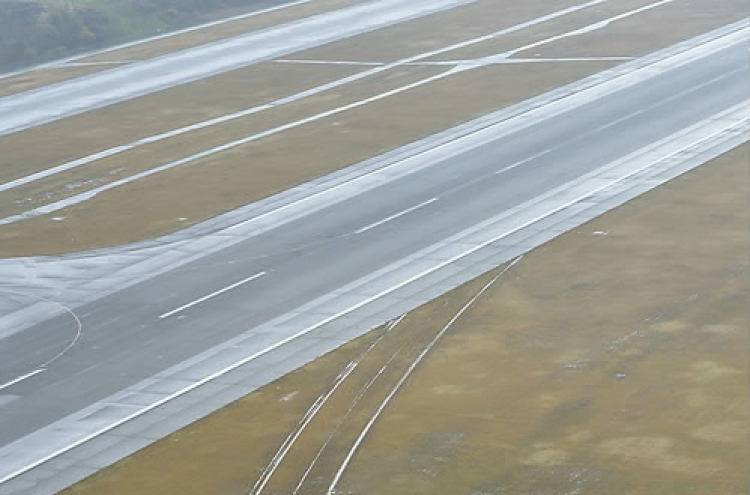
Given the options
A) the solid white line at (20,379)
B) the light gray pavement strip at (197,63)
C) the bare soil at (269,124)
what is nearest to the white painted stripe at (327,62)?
the bare soil at (269,124)

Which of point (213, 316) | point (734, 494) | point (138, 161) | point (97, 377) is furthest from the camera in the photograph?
point (138, 161)

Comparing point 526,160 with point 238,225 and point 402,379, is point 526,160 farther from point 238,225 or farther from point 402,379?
point 402,379

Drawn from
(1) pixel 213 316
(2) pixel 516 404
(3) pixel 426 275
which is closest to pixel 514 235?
(3) pixel 426 275

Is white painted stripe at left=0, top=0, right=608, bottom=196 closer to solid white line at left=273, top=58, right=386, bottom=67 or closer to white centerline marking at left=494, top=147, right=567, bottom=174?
solid white line at left=273, top=58, right=386, bottom=67

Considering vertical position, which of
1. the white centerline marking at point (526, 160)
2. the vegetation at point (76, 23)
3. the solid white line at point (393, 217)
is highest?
the vegetation at point (76, 23)

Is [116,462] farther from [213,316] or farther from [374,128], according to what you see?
[374,128]

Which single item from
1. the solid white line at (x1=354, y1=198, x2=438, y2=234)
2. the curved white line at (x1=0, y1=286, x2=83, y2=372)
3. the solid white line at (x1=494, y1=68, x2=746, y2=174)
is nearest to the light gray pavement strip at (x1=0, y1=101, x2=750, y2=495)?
the solid white line at (x1=354, y1=198, x2=438, y2=234)

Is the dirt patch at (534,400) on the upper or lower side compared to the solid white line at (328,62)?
lower

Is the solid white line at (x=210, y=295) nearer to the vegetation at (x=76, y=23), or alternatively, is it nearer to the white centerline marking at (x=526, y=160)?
the white centerline marking at (x=526, y=160)
